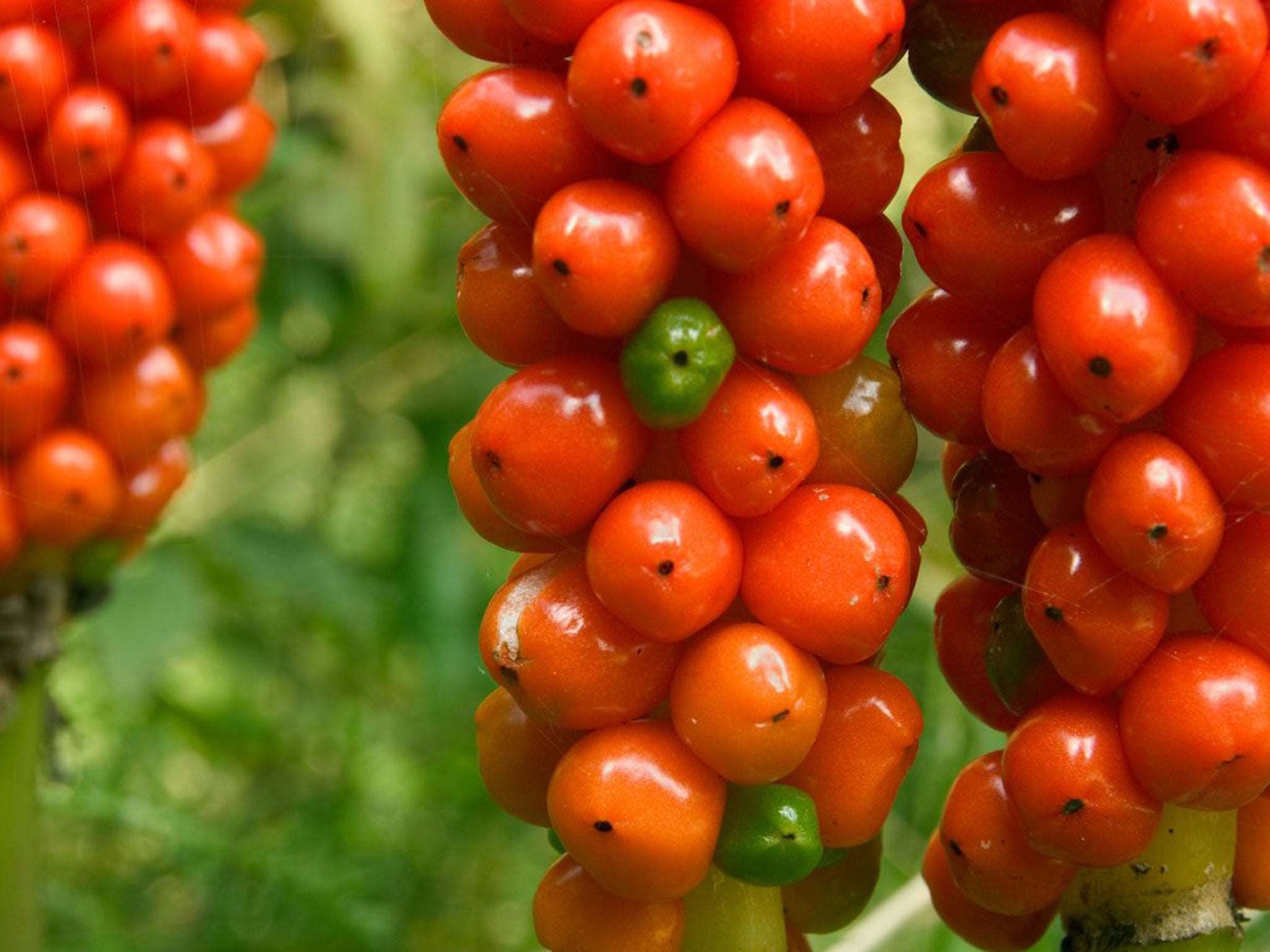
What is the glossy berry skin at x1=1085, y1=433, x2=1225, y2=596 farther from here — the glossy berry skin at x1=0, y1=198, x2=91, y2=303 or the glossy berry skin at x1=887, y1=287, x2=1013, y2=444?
the glossy berry skin at x1=0, y1=198, x2=91, y2=303

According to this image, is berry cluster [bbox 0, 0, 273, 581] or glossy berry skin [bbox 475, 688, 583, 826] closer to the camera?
glossy berry skin [bbox 475, 688, 583, 826]

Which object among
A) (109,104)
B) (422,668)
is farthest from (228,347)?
(422,668)

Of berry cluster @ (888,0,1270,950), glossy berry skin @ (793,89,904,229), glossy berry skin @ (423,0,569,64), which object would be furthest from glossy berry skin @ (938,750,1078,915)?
glossy berry skin @ (423,0,569,64)

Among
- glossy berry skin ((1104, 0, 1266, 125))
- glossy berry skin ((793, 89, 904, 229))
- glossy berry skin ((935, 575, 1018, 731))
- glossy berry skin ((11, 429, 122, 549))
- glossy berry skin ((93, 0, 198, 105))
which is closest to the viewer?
glossy berry skin ((1104, 0, 1266, 125))

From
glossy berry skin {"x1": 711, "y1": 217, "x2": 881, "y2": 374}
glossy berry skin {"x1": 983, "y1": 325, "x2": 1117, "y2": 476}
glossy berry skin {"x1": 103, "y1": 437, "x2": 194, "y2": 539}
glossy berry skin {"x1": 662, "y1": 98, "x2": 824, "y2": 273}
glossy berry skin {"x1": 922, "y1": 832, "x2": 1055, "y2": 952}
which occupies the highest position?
glossy berry skin {"x1": 662, "y1": 98, "x2": 824, "y2": 273}

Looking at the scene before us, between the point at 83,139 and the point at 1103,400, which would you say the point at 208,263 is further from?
the point at 1103,400

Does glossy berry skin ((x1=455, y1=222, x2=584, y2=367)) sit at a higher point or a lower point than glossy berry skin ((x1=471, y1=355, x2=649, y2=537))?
higher

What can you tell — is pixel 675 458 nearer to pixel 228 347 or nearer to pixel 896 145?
pixel 896 145

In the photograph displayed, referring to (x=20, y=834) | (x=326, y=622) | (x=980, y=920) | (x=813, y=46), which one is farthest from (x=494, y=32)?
(x=326, y=622)
